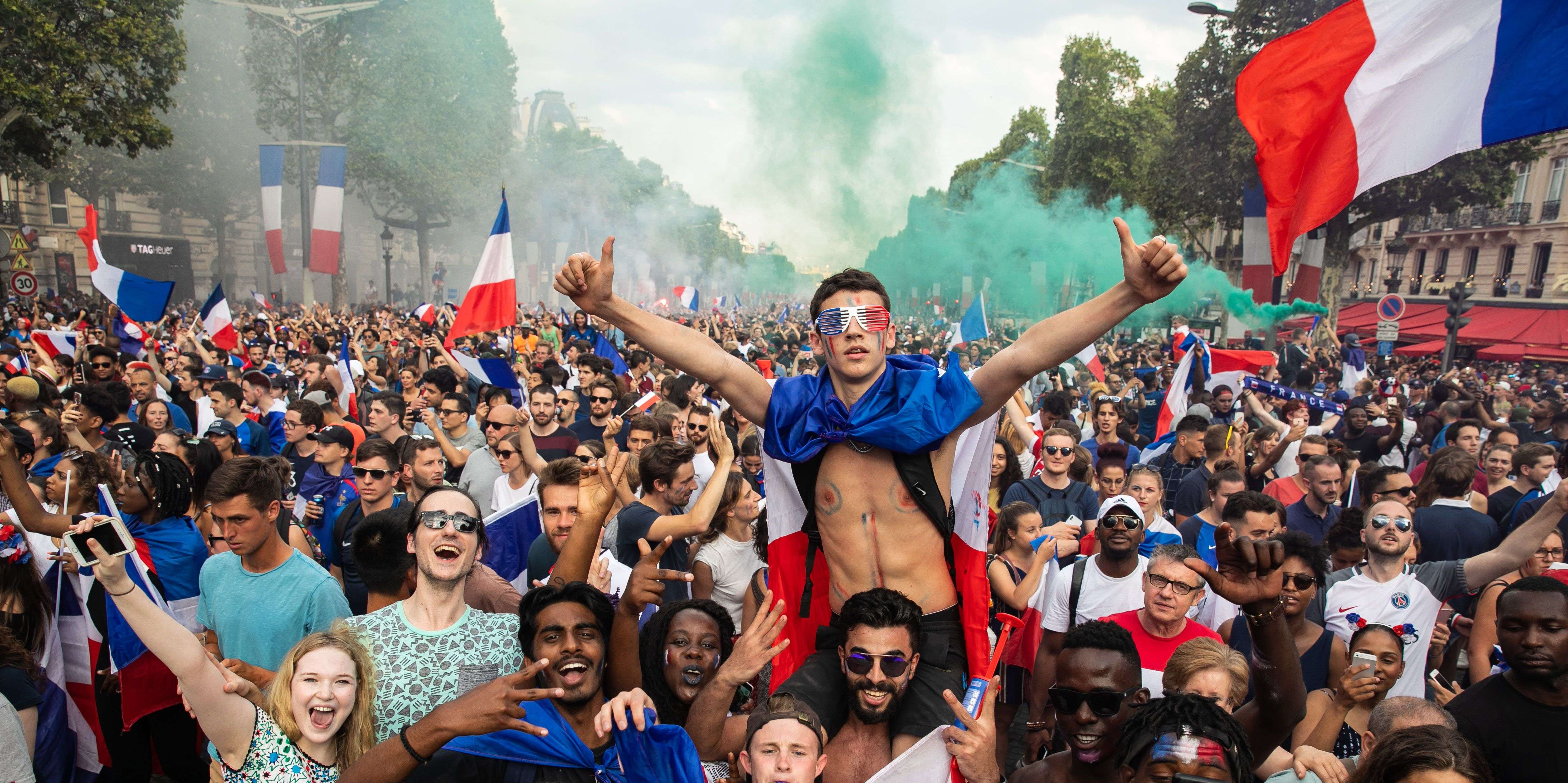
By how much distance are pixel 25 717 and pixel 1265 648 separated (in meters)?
4.30

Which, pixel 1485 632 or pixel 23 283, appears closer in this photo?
pixel 1485 632

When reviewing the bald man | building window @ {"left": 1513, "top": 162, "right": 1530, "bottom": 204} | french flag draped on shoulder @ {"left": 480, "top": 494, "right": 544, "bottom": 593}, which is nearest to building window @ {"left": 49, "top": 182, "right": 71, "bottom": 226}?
the bald man

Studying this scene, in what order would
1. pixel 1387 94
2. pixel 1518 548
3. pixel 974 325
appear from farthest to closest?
pixel 974 325 → pixel 1387 94 → pixel 1518 548

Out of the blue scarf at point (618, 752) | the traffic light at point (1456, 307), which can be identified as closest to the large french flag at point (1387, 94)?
the blue scarf at point (618, 752)

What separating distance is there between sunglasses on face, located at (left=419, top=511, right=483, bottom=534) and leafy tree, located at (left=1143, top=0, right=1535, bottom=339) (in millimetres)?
23194

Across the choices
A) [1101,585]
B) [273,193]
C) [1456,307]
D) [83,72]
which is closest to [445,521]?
[1101,585]

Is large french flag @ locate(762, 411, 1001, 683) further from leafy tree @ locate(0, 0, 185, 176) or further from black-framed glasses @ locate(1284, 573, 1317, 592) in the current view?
leafy tree @ locate(0, 0, 185, 176)

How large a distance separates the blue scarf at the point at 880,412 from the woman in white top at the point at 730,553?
159 centimetres

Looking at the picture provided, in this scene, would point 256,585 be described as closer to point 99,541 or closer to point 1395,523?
point 99,541

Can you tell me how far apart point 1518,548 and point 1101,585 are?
71.3 inches

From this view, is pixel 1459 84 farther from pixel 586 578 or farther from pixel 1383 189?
pixel 1383 189

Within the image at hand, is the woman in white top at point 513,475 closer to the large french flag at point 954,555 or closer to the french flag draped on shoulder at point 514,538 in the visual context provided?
the french flag draped on shoulder at point 514,538

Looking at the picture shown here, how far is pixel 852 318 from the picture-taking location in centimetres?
343

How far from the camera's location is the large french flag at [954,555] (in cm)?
350
